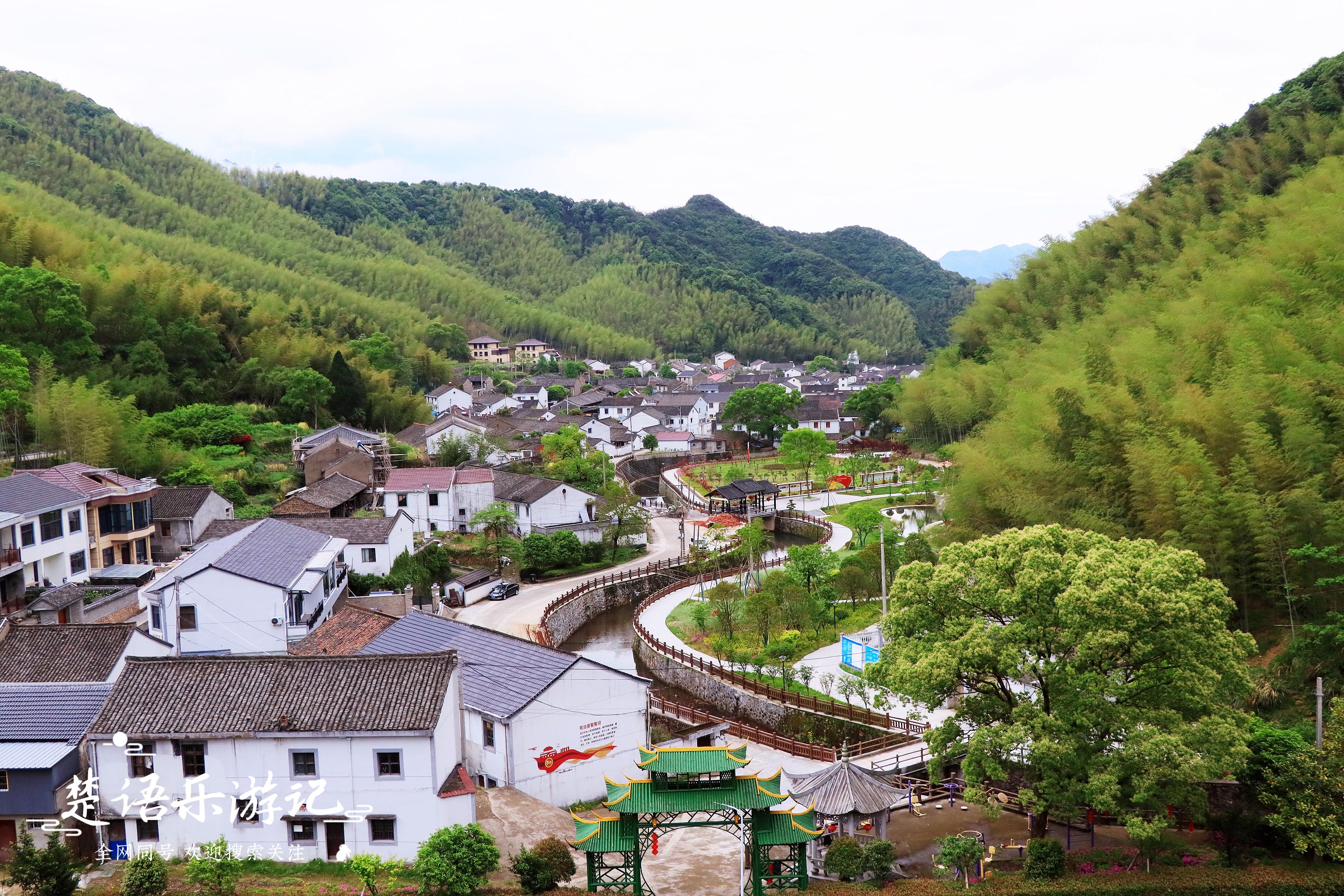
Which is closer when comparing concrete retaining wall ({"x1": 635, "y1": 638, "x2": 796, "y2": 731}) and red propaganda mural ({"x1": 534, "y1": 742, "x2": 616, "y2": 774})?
red propaganda mural ({"x1": 534, "y1": 742, "x2": 616, "y2": 774})

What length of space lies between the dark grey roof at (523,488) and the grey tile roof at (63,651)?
1685 cm

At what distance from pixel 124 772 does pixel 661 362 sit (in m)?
77.9

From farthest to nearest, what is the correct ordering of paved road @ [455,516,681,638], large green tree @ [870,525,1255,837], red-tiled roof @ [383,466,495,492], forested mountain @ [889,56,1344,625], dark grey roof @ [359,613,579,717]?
red-tiled roof @ [383,466,495,492]
paved road @ [455,516,681,638]
forested mountain @ [889,56,1344,625]
dark grey roof @ [359,613,579,717]
large green tree @ [870,525,1255,837]

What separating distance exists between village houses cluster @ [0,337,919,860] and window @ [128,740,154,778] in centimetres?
2

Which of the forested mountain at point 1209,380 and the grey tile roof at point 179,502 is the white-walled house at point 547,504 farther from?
the forested mountain at point 1209,380

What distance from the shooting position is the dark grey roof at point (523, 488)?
32.3 meters

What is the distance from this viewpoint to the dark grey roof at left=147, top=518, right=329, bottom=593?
18.5m

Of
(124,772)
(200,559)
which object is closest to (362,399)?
(200,559)

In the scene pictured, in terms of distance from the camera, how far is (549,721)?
1412cm

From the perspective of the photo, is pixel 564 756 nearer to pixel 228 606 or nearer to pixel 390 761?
pixel 390 761

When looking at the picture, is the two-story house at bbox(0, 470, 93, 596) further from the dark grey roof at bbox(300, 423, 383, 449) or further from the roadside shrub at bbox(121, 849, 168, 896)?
the roadside shrub at bbox(121, 849, 168, 896)

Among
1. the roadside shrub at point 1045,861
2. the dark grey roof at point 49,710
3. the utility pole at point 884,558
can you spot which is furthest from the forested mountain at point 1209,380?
the dark grey roof at point 49,710

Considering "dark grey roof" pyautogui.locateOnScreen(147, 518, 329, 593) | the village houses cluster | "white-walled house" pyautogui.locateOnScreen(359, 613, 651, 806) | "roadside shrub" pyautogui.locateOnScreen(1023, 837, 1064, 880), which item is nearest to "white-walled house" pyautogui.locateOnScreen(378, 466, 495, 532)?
the village houses cluster

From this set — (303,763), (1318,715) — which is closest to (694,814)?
(303,763)
